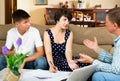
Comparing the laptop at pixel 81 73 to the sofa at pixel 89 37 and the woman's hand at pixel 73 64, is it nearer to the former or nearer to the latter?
the woman's hand at pixel 73 64

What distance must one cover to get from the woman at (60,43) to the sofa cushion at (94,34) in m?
0.44

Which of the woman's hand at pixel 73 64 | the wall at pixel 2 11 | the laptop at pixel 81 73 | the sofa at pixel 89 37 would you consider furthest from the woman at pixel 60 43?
the wall at pixel 2 11

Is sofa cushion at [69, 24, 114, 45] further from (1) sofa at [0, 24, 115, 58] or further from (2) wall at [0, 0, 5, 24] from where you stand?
(2) wall at [0, 0, 5, 24]

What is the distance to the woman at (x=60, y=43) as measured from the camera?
2.69m

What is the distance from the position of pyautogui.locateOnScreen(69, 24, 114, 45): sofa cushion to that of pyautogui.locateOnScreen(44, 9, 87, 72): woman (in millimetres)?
442

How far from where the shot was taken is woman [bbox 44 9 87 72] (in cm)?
269

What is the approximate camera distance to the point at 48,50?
2686 millimetres

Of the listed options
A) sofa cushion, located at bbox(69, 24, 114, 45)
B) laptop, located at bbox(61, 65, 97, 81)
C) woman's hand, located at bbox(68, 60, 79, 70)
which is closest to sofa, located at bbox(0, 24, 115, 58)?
sofa cushion, located at bbox(69, 24, 114, 45)

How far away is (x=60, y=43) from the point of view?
2754mm

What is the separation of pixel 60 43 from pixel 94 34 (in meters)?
0.61

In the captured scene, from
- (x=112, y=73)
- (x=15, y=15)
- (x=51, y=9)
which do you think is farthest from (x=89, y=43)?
(x=51, y=9)

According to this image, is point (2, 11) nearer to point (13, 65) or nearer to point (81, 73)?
point (13, 65)

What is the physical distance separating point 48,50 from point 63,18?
0.38 m

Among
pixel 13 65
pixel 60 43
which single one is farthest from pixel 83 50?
pixel 13 65
